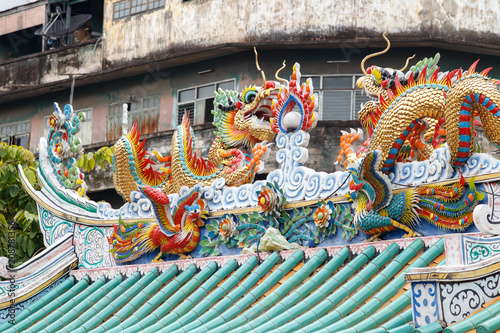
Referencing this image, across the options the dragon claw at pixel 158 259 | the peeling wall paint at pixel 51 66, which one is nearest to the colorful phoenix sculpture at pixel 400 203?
the dragon claw at pixel 158 259

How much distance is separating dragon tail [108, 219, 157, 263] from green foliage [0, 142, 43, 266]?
12.8 ft

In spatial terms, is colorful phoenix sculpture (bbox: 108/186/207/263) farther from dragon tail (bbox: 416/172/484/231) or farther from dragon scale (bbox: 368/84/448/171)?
dragon tail (bbox: 416/172/484/231)

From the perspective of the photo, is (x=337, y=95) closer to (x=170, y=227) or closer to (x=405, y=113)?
(x=170, y=227)

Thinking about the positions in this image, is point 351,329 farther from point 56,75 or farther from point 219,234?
point 56,75

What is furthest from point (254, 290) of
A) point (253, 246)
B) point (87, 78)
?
point (87, 78)

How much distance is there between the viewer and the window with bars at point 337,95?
17.1 m

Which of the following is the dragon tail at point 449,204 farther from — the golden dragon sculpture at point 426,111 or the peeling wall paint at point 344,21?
the peeling wall paint at point 344,21

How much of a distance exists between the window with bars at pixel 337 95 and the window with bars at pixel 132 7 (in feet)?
12.6

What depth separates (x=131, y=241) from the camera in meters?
10.3

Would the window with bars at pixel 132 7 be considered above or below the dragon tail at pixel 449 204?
above

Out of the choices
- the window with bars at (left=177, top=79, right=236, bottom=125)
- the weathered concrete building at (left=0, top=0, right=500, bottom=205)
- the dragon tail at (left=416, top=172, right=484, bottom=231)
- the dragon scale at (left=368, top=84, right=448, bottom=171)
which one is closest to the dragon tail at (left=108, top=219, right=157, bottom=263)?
the dragon scale at (left=368, top=84, right=448, bottom=171)

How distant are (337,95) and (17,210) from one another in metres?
6.06

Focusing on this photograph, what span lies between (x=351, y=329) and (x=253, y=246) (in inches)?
97.6

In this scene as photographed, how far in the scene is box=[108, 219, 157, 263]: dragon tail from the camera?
10.2 m
